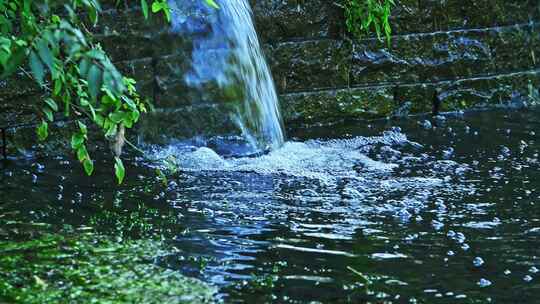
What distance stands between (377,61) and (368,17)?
0.49m

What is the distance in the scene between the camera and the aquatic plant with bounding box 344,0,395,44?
6398 millimetres

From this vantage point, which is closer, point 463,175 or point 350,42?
point 463,175

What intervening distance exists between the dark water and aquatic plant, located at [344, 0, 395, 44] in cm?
85

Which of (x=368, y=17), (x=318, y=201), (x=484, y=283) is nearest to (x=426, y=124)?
(x=368, y=17)

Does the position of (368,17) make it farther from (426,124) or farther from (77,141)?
(77,141)

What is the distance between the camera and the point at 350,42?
674cm

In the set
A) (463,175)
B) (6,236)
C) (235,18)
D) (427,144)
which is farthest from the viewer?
(235,18)

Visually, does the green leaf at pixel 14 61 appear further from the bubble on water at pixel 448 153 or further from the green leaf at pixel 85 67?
the bubble on water at pixel 448 153

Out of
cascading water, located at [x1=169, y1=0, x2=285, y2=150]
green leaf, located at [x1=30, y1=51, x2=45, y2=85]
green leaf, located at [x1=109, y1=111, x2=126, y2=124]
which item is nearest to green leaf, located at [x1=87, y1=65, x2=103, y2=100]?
green leaf, located at [x1=30, y1=51, x2=45, y2=85]

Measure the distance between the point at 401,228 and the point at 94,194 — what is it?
5.29 ft

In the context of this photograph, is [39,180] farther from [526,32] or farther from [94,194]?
[526,32]

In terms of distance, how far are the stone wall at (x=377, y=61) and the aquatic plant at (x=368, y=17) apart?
3.5 inches

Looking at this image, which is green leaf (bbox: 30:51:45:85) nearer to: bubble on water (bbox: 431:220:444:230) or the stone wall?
bubble on water (bbox: 431:220:444:230)

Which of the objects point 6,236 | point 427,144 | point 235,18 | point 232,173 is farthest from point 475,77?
point 6,236
